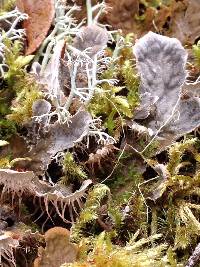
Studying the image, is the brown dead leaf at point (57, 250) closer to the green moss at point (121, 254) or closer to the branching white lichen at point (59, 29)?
the green moss at point (121, 254)

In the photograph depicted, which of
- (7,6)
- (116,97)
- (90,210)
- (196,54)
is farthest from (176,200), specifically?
(7,6)

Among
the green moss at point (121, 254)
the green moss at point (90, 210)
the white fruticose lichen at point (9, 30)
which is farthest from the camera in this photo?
the white fruticose lichen at point (9, 30)

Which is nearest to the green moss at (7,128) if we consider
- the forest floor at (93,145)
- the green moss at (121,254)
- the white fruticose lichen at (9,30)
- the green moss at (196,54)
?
the forest floor at (93,145)

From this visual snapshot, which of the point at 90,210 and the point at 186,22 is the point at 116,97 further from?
the point at 186,22

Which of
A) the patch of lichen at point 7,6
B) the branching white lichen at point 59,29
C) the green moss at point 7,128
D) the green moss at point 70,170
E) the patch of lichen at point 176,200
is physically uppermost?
the patch of lichen at point 7,6

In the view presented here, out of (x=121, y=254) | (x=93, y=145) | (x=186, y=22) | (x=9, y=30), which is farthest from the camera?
(x=186, y=22)

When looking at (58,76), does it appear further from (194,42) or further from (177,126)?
(194,42)

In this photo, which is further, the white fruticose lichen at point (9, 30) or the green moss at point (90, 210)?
the white fruticose lichen at point (9, 30)
